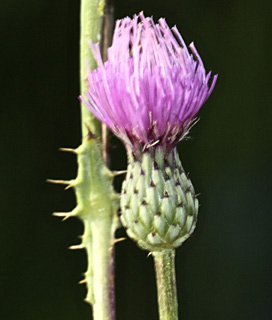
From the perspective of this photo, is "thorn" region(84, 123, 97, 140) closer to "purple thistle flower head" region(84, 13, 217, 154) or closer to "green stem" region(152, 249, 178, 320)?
"purple thistle flower head" region(84, 13, 217, 154)

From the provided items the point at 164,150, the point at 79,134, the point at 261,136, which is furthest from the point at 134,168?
the point at 261,136

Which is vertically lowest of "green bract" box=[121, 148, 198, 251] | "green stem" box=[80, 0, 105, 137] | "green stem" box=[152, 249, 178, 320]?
"green stem" box=[152, 249, 178, 320]

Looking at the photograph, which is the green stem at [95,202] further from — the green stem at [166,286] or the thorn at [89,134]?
the green stem at [166,286]

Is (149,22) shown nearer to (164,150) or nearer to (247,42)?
(164,150)

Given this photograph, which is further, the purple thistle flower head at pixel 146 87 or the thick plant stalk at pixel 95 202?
the thick plant stalk at pixel 95 202

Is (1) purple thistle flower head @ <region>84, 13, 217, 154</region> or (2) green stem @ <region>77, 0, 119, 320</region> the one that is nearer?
(1) purple thistle flower head @ <region>84, 13, 217, 154</region>

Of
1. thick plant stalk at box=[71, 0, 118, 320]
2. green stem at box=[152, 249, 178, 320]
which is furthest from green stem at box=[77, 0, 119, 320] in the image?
green stem at box=[152, 249, 178, 320]

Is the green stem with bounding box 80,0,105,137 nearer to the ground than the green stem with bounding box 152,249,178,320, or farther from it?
farther from it

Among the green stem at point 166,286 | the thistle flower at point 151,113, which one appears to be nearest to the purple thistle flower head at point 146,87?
the thistle flower at point 151,113
